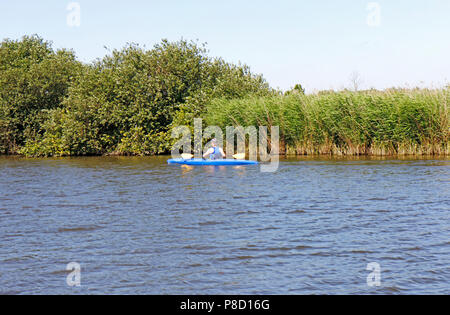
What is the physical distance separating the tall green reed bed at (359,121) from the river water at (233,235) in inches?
249

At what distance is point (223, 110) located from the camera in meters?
30.5

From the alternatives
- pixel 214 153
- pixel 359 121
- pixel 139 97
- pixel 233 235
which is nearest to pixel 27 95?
pixel 139 97

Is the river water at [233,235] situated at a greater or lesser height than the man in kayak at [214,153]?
lesser

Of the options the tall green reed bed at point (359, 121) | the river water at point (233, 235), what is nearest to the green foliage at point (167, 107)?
the tall green reed bed at point (359, 121)

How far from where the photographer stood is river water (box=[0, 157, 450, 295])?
25.5 feet

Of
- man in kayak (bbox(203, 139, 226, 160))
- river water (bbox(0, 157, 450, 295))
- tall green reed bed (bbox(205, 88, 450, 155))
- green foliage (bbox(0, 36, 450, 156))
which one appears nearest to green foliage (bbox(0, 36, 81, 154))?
green foliage (bbox(0, 36, 450, 156))

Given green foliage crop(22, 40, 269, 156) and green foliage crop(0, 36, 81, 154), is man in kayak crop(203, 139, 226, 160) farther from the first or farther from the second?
green foliage crop(0, 36, 81, 154)

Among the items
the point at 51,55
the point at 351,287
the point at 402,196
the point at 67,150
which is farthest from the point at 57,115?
the point at 351,287

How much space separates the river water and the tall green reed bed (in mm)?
6317

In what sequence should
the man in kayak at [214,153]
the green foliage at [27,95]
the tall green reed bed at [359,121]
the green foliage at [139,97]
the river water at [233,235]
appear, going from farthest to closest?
the green foliage at [27,95]
the green foliage at [139,97]
the tall green reed bed at [359,121]
the man in kayak at [214,153]
the river water at [233,235]

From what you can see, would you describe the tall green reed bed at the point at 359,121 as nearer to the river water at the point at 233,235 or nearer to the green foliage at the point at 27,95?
the river water at the point at 233,235

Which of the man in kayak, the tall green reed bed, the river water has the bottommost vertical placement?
the river water

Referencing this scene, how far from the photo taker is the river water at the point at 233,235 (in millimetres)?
7781
